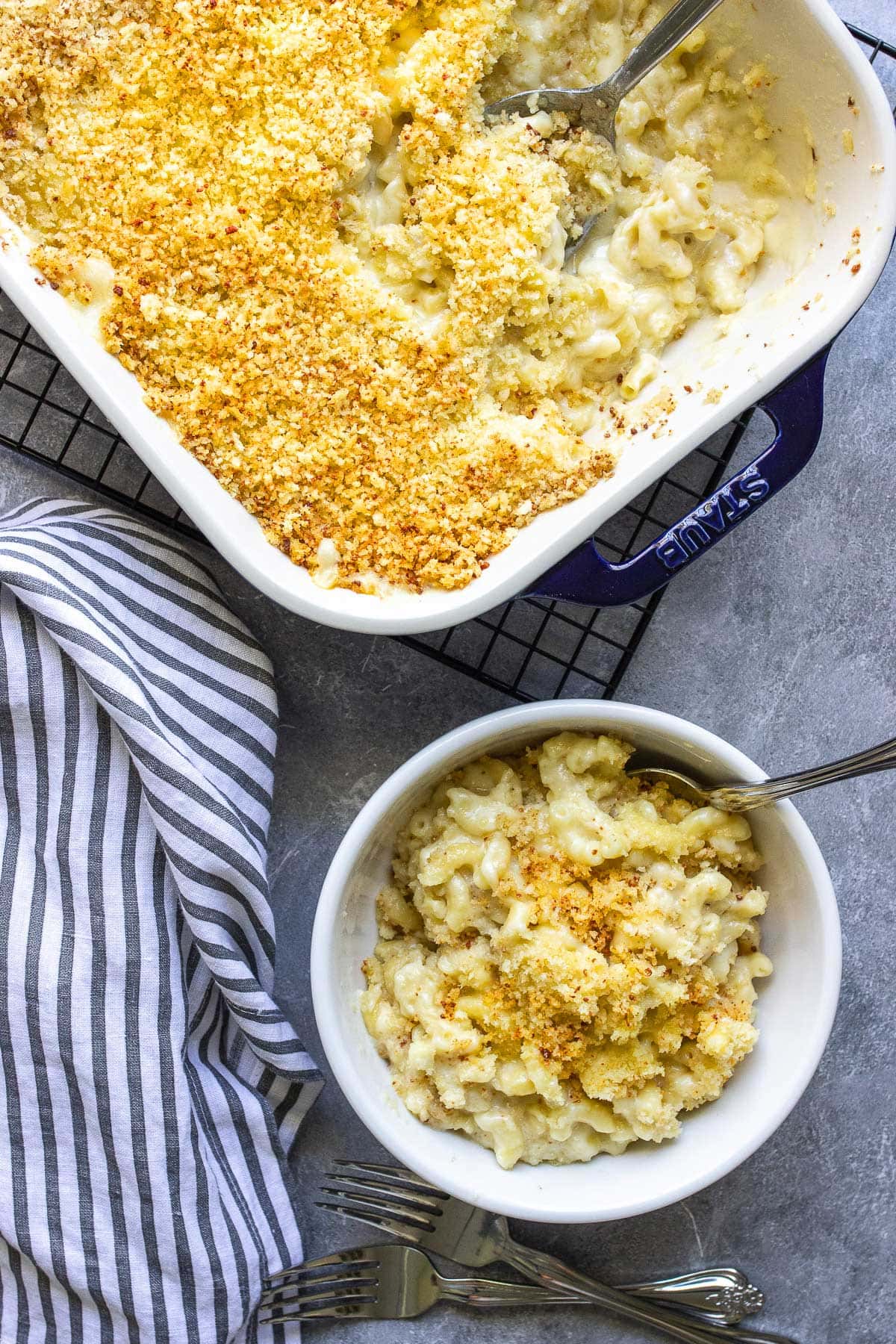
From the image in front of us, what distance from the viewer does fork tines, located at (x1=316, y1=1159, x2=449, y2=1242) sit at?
1.39 meters

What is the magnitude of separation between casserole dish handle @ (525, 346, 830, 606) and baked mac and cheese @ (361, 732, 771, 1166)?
0.65 feet

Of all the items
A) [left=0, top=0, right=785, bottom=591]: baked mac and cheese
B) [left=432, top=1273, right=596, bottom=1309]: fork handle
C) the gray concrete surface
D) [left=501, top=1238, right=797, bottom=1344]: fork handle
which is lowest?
[left=432, top=1273, right=596, bottom=1309]: fork handle

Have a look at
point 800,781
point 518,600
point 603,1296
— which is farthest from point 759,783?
point 603,1296

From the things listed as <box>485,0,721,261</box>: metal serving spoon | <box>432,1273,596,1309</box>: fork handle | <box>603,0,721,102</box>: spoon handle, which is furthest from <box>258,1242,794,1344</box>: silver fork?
<box>603,0,721,102</box>: spoon handle

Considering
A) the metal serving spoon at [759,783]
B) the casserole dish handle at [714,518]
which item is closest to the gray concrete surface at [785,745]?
the metal serving spoon at [759,783]

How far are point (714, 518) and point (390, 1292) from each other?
1.04 m

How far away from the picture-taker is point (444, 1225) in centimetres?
140

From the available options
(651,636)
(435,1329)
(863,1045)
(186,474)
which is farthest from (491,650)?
(435,1329)

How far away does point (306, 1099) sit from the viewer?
1.43 meters

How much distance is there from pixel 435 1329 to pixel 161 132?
1.49 meters

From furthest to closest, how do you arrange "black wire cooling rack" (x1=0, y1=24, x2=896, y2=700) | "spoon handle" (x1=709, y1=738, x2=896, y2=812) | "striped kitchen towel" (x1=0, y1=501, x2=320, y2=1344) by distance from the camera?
"black wire cooling rack" (x1=0, y1=24, x2=896, y2=700) → "striped kitchen towel" (x1=0, y1=501, x2=320, y2=1344) → "spoon handle" (x1=709, y1=738, x2=896, y2=812)

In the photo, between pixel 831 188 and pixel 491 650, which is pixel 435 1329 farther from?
pixel 831 188

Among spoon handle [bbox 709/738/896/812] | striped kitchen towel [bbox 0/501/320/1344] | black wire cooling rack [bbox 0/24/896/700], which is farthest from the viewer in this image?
black wire cooling rack [bbox 0/24/896/700]

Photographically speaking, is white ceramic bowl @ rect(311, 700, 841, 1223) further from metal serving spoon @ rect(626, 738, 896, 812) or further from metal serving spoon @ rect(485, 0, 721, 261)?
metal serving spoon @ rect(485, 0, 721, 261)
